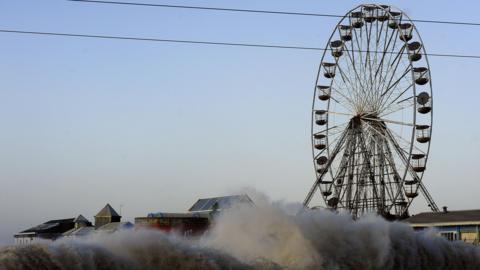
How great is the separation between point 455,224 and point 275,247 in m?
31.9

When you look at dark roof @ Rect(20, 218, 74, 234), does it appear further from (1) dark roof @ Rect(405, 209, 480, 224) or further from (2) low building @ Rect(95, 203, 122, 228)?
(1) dark roof @ Rect(405, 209, 480, 224)

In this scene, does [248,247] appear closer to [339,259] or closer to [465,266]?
[339,259]

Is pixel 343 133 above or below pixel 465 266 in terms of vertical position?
above

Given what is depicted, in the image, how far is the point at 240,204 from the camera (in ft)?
107

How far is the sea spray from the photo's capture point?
81.9ft

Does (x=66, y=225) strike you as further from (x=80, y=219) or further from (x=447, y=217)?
(x=447, y=217)

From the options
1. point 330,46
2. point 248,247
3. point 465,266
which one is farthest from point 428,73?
point 248,247

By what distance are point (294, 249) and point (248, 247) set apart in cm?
196

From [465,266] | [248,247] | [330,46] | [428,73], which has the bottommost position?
[465,266]

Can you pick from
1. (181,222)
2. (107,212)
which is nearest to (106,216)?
(107,212)

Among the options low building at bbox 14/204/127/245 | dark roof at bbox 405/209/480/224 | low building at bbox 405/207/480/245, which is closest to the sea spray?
low building at bbox 405/207/480/245

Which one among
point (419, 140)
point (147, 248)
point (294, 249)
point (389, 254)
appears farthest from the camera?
point (419, 140)

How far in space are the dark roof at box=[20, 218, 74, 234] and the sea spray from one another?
110 meters

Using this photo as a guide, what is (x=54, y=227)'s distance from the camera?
140 m
